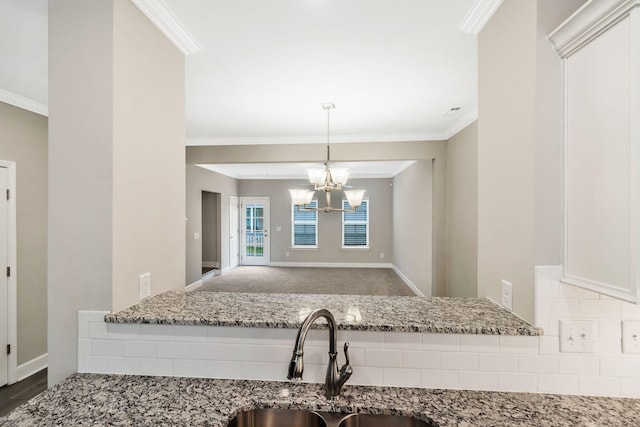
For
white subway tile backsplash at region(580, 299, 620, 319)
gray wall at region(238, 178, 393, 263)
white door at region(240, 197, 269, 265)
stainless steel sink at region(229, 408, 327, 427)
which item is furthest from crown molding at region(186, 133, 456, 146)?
white door at region(240, 197, 269, 265)

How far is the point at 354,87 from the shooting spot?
274 cm

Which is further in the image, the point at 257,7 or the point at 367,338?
the point at 257,7

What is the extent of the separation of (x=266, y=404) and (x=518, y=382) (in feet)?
2.92

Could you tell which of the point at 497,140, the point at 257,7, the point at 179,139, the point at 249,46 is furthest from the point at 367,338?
the point at 249,46

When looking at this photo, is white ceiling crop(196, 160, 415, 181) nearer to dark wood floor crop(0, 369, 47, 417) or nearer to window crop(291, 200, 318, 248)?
window crop(291, 200, 318, 248)

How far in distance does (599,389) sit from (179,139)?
221 centimetres

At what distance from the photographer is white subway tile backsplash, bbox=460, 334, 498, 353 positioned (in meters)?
1.14

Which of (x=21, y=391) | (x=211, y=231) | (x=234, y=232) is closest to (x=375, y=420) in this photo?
(x=21, y=391)

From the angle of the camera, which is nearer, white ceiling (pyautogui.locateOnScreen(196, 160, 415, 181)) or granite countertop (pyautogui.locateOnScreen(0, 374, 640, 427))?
granite countertop (pyautogui.locateOnScreen(0, 374, 640, 427))

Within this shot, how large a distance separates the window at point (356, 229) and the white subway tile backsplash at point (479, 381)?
761 centimetres

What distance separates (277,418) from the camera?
1043 millimetres

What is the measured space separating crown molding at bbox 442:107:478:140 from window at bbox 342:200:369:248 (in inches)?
180

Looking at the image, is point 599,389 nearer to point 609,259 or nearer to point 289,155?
point 609,259

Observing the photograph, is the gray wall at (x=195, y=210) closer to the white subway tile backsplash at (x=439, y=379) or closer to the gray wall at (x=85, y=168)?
the gray wall at (x=85, y=168)
